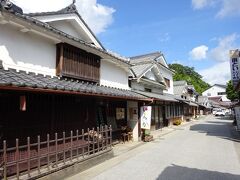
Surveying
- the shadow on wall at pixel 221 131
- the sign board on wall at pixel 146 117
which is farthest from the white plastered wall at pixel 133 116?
the shadow on wall at pixel 221 131

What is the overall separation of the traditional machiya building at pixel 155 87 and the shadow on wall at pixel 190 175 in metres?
8.00

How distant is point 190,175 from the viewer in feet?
27.6

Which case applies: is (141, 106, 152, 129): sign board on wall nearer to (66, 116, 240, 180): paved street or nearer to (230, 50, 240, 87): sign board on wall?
(66, 116, 240, 180): paved street

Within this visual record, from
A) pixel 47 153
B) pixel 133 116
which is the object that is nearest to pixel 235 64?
pixel 133 116

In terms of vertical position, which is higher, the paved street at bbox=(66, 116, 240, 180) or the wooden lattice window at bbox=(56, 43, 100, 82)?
the wooden lattice window at bbox=(56, 43, 100, 82)

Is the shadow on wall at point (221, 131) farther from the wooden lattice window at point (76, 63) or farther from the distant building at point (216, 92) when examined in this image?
the distant building at point (216, 92)

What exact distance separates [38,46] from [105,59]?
213 inches

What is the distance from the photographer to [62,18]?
466 inches

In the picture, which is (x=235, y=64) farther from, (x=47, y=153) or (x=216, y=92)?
→ (x=216, y=92)

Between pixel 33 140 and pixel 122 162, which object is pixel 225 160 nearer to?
pixel 122 162

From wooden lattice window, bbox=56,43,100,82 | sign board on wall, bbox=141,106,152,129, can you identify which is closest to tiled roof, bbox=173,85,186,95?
sign board on wall, bbox=141,106,152,129

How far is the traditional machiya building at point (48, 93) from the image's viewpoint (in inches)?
292

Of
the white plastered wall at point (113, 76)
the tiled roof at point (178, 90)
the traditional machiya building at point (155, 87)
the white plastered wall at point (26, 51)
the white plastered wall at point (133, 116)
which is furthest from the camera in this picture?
the tiled roof at point (178, 90)

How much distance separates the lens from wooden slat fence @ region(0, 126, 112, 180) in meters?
6.91
